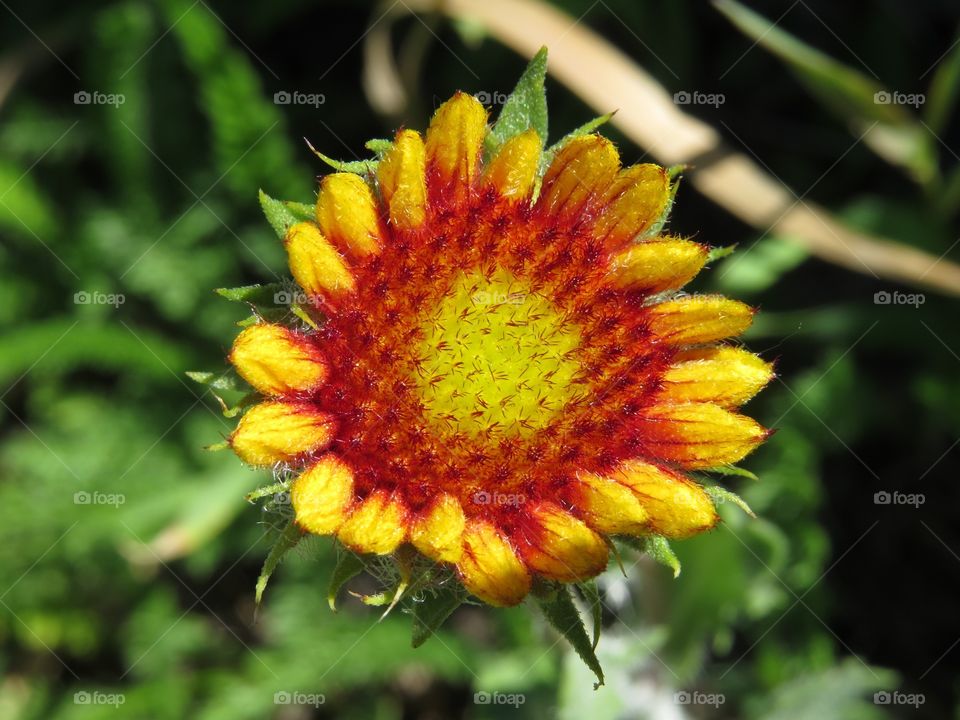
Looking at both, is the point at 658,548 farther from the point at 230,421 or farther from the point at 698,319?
the point at 230,421

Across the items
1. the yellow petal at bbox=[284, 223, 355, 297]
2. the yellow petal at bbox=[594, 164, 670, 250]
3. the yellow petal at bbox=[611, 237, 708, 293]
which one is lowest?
the yellow petal at bbox=[284, 223, 355, 297]

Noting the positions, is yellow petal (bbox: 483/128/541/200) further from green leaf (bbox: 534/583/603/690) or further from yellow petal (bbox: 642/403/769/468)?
green leaf (bbox: 534/583/603/690)

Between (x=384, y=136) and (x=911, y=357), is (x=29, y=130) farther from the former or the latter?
(x=911, y=357)

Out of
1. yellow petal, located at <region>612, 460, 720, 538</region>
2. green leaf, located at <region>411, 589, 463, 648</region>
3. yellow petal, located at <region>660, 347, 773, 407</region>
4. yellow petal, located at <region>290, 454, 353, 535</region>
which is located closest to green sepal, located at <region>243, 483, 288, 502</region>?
yellow petal, located at <region>290, 454, 353, 535</region>

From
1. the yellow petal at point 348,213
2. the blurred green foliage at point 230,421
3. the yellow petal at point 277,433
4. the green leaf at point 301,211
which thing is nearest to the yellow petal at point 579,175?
the yellow petal at point 348,213

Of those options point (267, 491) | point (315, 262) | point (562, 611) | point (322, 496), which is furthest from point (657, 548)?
point (315, 262)

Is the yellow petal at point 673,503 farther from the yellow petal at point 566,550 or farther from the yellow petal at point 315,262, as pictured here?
the yellow petal at point 315,262
